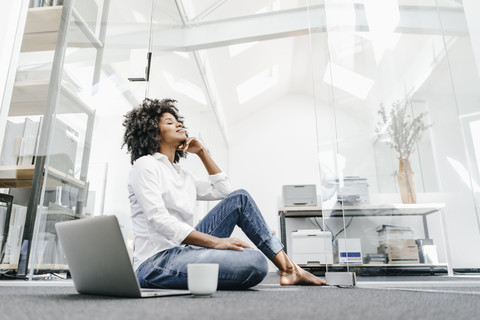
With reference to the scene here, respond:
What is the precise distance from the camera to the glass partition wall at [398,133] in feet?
5.04

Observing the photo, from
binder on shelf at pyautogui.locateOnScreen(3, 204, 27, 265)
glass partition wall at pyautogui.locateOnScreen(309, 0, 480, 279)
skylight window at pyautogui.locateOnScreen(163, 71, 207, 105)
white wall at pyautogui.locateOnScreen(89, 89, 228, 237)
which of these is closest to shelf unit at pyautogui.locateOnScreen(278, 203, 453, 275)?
glass partition wall at pyautogui.locateOnScreen(309, 0, 480, 279)

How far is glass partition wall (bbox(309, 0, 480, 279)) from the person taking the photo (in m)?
1.54

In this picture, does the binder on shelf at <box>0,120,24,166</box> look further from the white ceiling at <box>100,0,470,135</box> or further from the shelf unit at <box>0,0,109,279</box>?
the white ceiling at <box>100,0,470,135</box>

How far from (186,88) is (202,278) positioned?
300 centimetres

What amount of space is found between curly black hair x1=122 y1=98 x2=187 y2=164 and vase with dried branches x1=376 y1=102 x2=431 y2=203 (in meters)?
1.03

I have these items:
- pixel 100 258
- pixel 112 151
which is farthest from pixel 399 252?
pixel 112 151

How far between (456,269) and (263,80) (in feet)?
16.1

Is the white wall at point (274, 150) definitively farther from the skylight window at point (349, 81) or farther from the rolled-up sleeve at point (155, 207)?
the rolled-up sleeve at point (155, 207)

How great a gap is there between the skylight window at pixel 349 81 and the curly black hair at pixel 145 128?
0.81m

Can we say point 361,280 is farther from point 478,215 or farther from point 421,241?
point 478,215

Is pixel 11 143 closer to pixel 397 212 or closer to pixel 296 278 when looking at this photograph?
pixel 296 278

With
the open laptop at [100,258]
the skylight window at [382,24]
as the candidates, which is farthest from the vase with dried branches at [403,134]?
the open laptop at [100,258]

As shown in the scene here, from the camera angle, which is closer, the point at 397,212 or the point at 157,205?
the point at 157,205

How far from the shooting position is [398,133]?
167 cm
